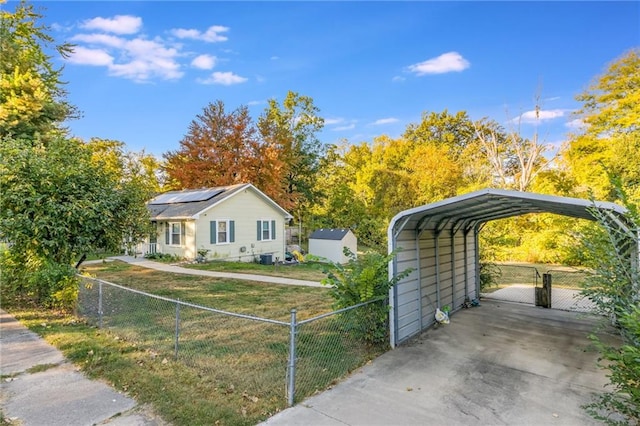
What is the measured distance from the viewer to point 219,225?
1695 cm

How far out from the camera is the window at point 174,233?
16.7m

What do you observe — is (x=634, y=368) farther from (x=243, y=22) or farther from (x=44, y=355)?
(x=243, y=22)

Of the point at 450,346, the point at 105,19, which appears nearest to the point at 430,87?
the point at 105,19

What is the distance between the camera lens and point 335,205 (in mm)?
28734

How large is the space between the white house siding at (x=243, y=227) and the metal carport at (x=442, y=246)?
1177 centimetres

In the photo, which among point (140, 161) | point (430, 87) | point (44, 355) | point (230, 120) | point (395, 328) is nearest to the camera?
point (44, 355)

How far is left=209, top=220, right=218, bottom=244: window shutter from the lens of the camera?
1650 cm

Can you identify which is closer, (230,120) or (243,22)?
(243,22)

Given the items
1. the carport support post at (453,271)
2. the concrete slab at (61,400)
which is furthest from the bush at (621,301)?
the carport support post at (453,271)

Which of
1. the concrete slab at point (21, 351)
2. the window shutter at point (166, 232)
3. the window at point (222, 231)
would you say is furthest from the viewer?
the window shutter at point (166, 232)

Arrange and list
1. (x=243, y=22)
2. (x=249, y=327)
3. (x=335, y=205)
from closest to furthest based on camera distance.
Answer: (x=249, y=327) < (x=243, y=22) < (x=335, y=205)

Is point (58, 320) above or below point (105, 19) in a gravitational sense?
below

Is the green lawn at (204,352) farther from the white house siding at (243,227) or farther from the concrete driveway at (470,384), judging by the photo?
the white house siding at (243,227)

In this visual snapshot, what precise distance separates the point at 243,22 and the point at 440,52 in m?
9.97
